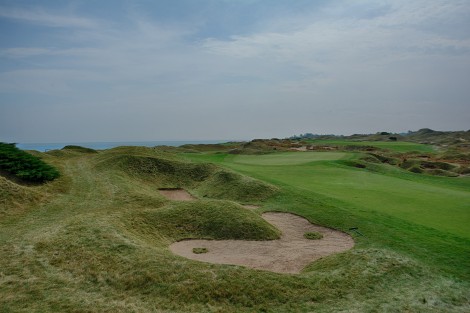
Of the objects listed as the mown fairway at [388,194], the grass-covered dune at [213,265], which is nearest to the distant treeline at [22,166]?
the grass-covered dune at [213,265]

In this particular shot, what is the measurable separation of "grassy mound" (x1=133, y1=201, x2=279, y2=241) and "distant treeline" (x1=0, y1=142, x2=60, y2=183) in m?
10.2

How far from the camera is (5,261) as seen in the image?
12469 mm

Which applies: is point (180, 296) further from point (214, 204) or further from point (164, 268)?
point (214, 204)

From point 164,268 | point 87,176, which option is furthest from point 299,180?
point 164,268

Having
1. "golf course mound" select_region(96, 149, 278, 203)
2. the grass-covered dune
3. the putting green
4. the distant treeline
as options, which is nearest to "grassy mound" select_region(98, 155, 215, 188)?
"golf course mound" select_region(96, 149, 278, 203)

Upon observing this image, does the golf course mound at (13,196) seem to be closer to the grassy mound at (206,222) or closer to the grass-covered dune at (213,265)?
the grass-covered dune at (213,265)

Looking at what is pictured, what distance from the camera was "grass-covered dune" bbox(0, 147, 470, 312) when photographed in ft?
35.0

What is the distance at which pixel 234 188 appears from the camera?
1044 inches

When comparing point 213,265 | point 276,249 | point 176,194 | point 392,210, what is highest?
point 392,210

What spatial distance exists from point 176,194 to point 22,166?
1091cm

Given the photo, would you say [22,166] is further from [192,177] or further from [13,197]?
[192,177]

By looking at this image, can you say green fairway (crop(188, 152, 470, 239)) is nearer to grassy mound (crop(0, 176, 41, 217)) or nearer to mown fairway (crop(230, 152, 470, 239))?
mown fairway (crop(230, 152, 470, 239))

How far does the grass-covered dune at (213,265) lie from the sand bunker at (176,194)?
2.17m

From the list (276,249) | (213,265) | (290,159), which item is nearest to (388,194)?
(276,249)
